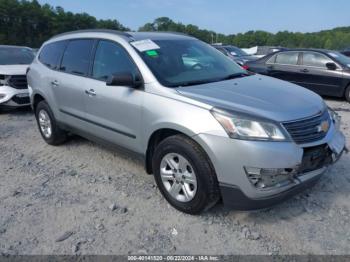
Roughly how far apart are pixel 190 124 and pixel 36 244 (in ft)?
5.50

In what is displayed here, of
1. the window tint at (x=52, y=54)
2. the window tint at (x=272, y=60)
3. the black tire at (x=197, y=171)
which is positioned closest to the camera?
the black tire at (x=197, y=171)

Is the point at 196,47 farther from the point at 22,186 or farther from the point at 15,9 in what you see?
the point at 15,9

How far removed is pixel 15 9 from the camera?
5062 cm

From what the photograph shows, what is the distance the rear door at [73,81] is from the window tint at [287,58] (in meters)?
6.78

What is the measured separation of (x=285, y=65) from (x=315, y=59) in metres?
0.83

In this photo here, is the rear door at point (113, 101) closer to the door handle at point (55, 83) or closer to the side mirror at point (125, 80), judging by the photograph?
the side mirror at point (125, 80)

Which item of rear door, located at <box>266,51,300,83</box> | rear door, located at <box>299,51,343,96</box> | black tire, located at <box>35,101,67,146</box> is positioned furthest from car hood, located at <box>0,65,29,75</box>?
rear door, located at <box>299,51,343,96</box>

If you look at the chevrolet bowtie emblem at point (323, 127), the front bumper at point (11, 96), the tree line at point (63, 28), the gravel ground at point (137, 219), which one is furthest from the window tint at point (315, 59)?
the tree line at point (63, 28)

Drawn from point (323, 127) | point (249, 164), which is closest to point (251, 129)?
point (249, 164)

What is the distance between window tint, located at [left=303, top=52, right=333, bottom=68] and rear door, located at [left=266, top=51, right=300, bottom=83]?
0.25m

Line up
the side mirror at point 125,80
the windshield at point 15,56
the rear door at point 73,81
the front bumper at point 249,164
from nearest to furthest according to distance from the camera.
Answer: the front bumper at point 249,164
the side mirror at point 125,80
the rear door at point 73,81
the windshield at point 15,56

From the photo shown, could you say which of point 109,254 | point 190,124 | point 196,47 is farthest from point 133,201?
point 196,47

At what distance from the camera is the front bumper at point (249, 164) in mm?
2705

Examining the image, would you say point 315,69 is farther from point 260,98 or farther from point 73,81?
point 73,81
